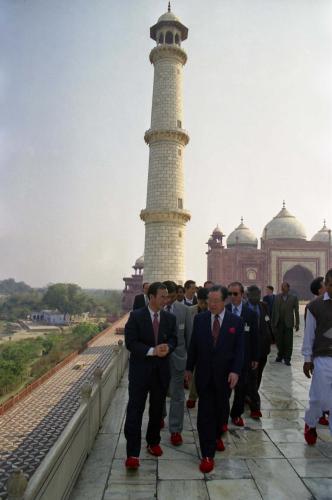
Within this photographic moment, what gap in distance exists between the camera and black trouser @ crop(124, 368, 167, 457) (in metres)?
3.43

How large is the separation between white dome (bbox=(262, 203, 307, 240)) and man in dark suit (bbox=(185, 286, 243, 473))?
35.7 metres

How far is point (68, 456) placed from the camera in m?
2.93

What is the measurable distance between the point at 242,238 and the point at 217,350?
127 ft

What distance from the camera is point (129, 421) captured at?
3.43 meters

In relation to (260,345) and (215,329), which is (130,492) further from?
(260,345)

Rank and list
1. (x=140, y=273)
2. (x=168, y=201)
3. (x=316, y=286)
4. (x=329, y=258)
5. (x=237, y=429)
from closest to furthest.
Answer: (x=237, y=429), (x=316, y=286), (x=168, y=201), (x=329, y=258), (x=140, y=273)

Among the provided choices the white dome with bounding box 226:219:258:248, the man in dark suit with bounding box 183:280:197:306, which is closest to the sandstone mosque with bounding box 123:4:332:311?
the man in dark suit with bounding box 183:280:197:306

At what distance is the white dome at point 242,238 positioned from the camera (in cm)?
4134

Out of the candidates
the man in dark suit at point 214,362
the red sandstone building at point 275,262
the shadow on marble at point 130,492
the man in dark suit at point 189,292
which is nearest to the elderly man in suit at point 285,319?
the man in dark suit at point 189,292

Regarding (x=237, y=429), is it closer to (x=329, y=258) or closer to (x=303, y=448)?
(x=303, y=448)

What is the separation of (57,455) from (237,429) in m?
2.47

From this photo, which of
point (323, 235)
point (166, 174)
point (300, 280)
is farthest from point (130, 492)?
point (323, 235)

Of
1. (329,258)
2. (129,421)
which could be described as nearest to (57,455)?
(129,421)

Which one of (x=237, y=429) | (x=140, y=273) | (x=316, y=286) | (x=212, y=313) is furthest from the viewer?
(x=140, y=273)
